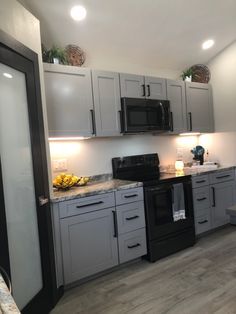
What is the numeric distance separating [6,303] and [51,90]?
7.14 ft

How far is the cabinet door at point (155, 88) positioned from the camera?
3.28 meters

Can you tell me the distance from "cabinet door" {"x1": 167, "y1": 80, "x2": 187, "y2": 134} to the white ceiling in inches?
17.8

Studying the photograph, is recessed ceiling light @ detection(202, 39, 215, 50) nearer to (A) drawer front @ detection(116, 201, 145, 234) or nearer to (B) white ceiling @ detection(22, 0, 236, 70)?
(B) white ceiling @ detection(22, 0, 236, 70)

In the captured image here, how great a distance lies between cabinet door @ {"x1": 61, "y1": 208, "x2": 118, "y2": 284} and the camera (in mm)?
2299

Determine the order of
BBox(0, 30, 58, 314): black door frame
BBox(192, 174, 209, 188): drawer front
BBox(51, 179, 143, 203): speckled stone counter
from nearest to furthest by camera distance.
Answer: BBox(0, 30, 58, 314): black door frame < BBox(51, 179, 143, 203): speckled stone counter < BBox(192, 174, 209, 188): drawer front

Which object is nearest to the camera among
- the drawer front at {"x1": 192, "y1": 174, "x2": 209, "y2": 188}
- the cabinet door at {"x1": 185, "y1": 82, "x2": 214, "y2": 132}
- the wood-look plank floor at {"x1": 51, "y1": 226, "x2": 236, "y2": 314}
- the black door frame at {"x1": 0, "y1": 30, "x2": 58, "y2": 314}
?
the black door frame at {"x1": 0, "y1": 30, "x2": 58, "y2": 314}

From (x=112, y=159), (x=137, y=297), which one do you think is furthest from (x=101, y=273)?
(x=112, y=159)

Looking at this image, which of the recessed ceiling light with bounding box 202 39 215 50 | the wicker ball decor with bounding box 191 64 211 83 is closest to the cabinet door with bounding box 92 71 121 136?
the recessed ceiling light with bounding box 202 39 215 50

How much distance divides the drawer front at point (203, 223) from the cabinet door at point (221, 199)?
0.11 m

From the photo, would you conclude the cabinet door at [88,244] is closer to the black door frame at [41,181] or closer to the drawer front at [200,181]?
the black door frame at [41,181]

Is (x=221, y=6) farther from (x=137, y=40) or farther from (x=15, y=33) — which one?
(x=15, y=33)

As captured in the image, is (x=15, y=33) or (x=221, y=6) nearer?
(x=15, y=33)

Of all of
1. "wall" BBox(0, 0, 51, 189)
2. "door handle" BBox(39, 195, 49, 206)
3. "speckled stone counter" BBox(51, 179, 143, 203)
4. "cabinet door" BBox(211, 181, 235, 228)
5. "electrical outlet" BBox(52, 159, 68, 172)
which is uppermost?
"wall" BBox(0, 0, 51, 189)

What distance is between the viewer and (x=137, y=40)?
10.3ft
